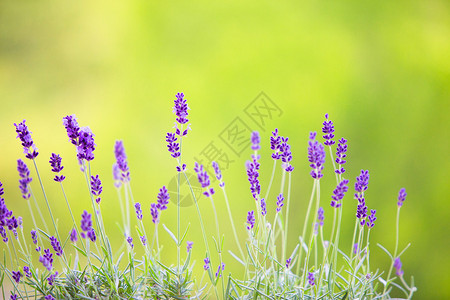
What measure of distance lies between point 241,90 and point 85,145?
137 centimetres

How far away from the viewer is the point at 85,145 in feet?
2.29

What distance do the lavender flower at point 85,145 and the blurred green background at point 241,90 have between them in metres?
1.22

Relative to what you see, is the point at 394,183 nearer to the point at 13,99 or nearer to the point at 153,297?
the point at 153,297

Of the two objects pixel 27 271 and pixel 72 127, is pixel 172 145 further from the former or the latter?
pixel 27 271

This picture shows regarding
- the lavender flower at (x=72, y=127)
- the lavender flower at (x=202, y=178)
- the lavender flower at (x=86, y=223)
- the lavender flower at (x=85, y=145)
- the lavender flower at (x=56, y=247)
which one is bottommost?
the lavender flower at (x=56, y=247)

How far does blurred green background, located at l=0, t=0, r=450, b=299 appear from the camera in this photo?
1886mm

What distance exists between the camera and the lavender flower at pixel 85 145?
689 mm

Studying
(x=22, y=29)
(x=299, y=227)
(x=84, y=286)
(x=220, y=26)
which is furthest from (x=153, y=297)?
(x=22, y=29)

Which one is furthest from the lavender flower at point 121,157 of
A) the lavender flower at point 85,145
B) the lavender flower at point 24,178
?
the lavender flower at point 24,178

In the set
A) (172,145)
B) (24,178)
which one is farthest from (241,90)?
(24,178)

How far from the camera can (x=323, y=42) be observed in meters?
1.96

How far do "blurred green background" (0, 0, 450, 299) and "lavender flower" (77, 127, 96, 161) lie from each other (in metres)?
1.22

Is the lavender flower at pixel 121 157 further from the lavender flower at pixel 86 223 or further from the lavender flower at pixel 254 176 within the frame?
the lavender flower at pixel 254 176

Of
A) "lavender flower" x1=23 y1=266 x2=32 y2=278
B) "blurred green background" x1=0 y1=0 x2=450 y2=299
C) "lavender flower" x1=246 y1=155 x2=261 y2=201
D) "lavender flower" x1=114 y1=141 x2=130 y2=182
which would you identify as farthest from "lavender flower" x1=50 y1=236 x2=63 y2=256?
"blurred green background" x1=0 y1=0 x2=450 y2=299
